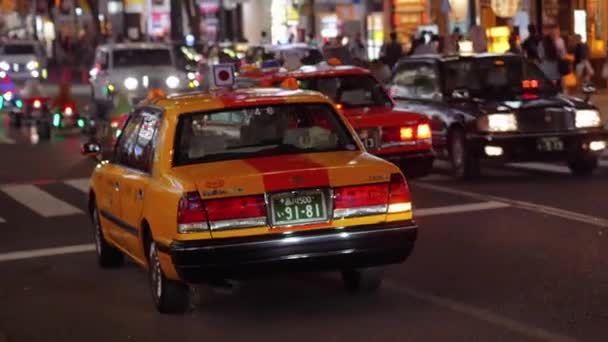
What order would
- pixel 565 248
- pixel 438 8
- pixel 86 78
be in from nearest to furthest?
pixel 565 248 < pixel 438 8 < pixel 86 78

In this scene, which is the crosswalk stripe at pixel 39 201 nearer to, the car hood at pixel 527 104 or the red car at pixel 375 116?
the red car at pixel 375 116

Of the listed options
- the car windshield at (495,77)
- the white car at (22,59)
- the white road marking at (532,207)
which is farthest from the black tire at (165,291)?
the white car at (22,59)

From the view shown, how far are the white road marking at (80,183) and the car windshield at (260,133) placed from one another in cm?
857

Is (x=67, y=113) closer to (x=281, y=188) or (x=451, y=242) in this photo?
(x=451, y=242)

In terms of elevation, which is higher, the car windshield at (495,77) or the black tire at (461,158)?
the car windshield at (495,77)

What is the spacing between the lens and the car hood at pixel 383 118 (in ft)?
52.8

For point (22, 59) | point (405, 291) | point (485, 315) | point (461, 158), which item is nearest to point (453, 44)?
point (461, 158)

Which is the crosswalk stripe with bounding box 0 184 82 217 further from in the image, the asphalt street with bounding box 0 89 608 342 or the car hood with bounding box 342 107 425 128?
the car hood with bounding box 342 107 425 128

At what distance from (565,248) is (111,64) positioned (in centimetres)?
1988

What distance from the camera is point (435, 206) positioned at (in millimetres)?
15242

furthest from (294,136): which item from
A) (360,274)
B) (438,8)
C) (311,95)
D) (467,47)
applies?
(438,8)

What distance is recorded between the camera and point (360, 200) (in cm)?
926

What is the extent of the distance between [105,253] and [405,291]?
9.58ft

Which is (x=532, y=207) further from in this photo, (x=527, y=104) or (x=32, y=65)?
(x=32, y=65)
